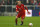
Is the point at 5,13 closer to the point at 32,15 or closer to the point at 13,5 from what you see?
the point at 13,5

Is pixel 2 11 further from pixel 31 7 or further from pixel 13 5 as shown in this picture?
pixel 31 7

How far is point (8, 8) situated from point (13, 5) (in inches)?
Result: 36.6

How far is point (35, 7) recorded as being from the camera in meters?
20.7

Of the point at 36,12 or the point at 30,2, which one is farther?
the point at 30,2

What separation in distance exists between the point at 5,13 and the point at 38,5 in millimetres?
Answer: 5320

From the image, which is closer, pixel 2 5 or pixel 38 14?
pixel 38 14

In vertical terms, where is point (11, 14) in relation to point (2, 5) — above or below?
below

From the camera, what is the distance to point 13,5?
21.4 metres

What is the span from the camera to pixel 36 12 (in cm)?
1955

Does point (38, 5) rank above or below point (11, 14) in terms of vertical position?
above

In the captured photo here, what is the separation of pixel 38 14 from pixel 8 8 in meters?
4.91

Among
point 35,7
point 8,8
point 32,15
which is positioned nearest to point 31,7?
point 35,7

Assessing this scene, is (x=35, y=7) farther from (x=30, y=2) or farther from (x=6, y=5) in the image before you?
(x=6, y=5)

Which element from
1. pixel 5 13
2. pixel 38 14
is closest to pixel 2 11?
pixel 5 13
